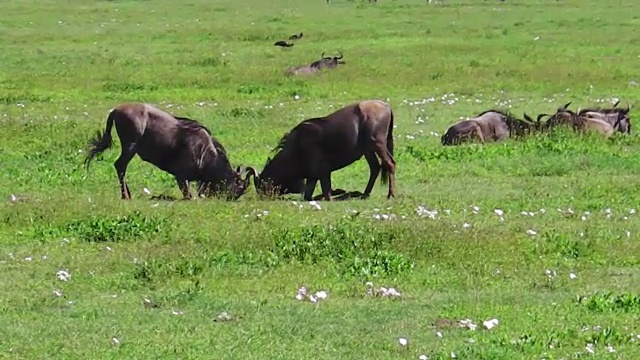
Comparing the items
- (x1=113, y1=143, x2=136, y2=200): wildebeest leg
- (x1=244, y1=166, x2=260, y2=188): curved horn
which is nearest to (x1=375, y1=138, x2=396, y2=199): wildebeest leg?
(x1=244, y1=166, x2=260, y2=188): curved horn

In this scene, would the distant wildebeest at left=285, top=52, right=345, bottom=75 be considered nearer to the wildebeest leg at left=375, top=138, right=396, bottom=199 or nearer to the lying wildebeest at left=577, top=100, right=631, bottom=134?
the lying wildebeest at left=577, top=100, right=631, bottom=134

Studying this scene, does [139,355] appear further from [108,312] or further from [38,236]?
[38,236]

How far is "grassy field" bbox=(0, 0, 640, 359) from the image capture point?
28.5 ft

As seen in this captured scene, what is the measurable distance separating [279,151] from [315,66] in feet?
45.0

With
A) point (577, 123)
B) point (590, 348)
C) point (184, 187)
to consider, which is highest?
point (590, 348)

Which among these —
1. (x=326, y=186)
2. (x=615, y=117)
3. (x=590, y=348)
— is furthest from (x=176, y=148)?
(x=615, y=117)

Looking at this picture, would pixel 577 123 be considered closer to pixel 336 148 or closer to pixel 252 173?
pixel 336 148

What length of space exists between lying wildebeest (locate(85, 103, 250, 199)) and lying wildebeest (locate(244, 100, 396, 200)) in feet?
1.52

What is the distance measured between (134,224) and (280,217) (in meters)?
1.68

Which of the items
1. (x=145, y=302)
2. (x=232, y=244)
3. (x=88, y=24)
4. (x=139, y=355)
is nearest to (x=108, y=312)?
(x=145, y=302)

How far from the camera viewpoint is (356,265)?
35.7 feet

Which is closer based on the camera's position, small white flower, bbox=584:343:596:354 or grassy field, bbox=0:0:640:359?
small white flower, bbox=584:343:596:354

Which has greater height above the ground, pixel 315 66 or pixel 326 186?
pixel 326 186

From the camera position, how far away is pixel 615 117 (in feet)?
69.1
